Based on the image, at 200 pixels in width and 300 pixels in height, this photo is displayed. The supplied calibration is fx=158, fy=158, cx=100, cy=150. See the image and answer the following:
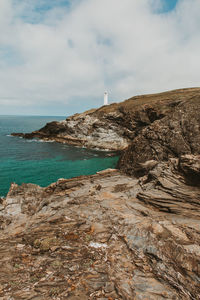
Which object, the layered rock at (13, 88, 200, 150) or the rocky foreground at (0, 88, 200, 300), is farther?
the layered rock at (13, 88, 200, 150)

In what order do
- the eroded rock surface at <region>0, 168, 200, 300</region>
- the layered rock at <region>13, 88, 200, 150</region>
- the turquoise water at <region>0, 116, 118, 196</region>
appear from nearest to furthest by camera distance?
1. the eroded rock surface at <region>0, 168, 200, 300</region>
2. the turquoise water at <region>0, 116, 118, 196</region>
3. the layered rock at <region>13, 88, 200, 150</region>

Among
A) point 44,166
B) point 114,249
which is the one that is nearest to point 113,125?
point 44,166

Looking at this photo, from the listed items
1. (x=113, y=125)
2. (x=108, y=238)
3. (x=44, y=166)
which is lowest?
(x=44, y=166)

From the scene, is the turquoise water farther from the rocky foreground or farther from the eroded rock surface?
the eroded rock surface

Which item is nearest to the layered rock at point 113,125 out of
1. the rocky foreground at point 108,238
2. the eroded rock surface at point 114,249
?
the rocky foreground at point 108,238

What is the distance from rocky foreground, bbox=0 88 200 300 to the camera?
226 inches

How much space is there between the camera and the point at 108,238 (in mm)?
8555

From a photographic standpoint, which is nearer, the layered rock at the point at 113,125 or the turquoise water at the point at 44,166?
the turquoise water at the point at 44,166

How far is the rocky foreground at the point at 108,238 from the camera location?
18.8ft

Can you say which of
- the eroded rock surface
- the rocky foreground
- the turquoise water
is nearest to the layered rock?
the turquoise water

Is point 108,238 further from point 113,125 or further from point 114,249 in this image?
point 113,125

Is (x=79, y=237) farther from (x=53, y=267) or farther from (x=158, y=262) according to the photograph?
(x=158, y=262)

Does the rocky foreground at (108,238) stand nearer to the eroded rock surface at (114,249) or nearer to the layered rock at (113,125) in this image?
the eroded rock surface at (114,249)

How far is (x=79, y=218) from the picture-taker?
10906 mm
